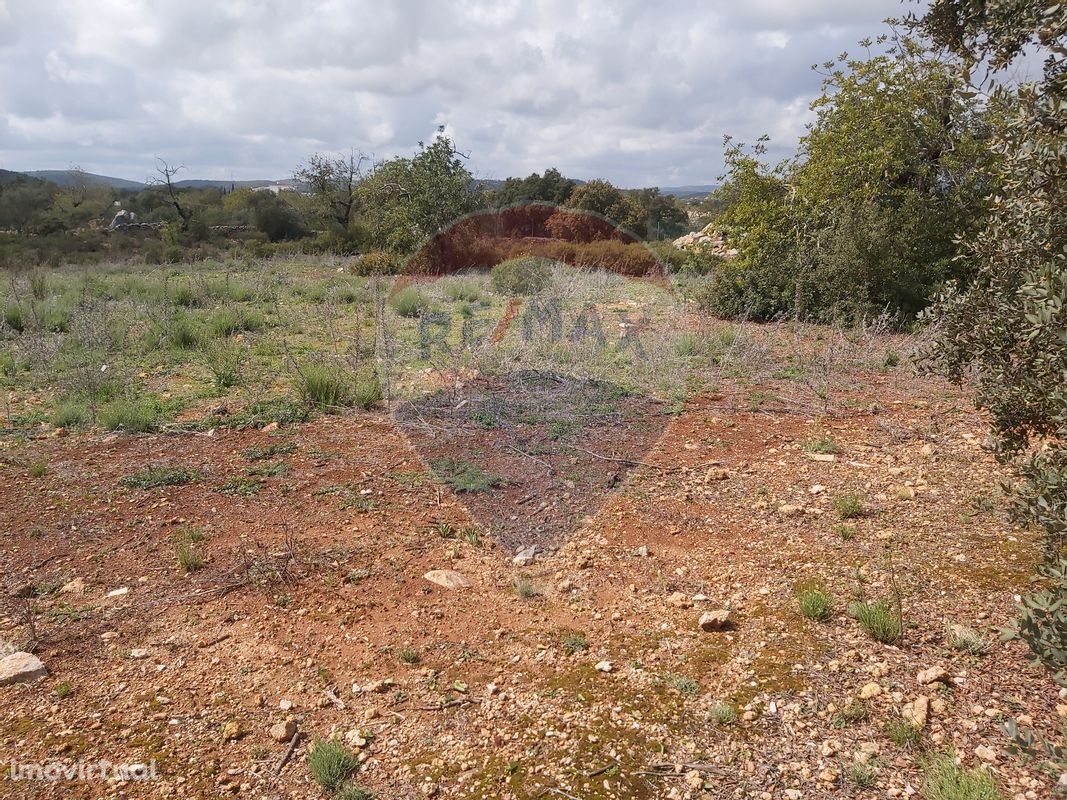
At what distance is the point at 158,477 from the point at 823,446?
4.79 metres

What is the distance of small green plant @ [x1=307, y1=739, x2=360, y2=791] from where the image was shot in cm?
221

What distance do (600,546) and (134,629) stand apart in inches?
92.2

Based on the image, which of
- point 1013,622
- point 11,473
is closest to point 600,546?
point 1013,622

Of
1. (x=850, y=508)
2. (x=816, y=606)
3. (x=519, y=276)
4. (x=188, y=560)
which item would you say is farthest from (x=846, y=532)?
(x=519, y=276)

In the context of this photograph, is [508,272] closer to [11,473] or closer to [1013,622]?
[11,473]

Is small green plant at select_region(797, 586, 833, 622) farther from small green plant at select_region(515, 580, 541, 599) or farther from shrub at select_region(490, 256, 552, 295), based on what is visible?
shrub at select_region(490, 256, 552, 295)

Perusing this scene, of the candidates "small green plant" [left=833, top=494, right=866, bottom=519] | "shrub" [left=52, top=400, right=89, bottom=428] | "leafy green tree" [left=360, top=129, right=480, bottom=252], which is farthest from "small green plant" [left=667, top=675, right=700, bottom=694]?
"leafy green tree" [left=360, top=129, right=480, bottom=252]

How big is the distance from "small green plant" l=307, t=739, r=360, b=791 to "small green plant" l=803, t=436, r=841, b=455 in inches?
156

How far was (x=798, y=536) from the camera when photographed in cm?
381

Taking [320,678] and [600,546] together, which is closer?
[320,678]

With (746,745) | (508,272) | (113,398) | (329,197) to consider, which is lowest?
(746,745)

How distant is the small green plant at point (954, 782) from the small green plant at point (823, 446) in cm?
301

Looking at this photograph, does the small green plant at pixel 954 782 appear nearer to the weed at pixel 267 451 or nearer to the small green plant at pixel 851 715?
the small green plant at pixel 851 715

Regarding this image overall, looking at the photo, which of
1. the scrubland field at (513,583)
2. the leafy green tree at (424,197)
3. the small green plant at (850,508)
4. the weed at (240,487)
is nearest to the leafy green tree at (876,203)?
the scrubland field at (513,583)
